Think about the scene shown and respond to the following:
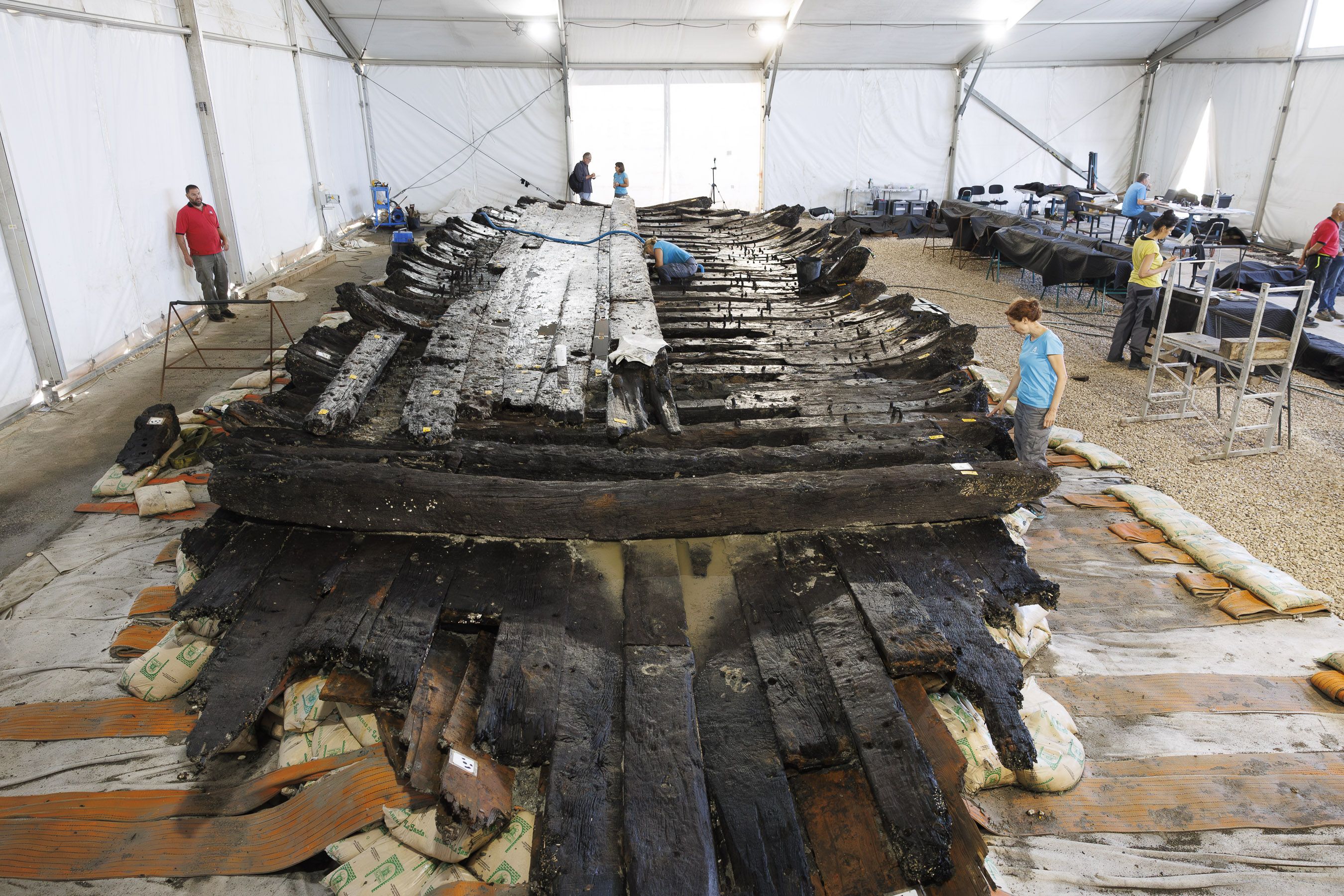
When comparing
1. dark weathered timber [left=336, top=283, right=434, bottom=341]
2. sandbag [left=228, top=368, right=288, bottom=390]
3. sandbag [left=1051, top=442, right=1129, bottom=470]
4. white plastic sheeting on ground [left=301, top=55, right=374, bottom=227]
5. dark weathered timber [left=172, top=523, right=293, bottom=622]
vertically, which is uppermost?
white plastic sheeting on ground [left=301, top=55, right=374, bottom=227]

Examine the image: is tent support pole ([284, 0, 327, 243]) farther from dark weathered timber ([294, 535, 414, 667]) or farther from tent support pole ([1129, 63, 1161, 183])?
tent support pole ([1129, 63, 1161, 183])

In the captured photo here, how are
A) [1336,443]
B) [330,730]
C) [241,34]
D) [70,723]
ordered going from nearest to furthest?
[330,730] < [70,723] < [1336,443] < [241,34]

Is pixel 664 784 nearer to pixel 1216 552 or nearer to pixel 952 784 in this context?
pixel 952 784

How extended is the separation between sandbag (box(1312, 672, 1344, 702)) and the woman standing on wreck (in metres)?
2.08

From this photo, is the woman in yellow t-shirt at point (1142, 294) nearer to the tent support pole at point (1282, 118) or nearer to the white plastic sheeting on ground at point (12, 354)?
the tent support pole at point (1282, 118)

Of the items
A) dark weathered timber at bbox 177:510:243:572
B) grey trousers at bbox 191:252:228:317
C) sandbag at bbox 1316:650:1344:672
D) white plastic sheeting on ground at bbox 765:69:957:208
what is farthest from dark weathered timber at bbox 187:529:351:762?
white plastic sheeting on ground at bbox 765:69:957:208

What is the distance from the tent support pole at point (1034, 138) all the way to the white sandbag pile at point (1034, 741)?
2126 cm

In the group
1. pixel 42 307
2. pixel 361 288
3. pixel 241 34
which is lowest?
pixel 42 307

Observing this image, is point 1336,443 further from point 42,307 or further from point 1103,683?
point 42,307

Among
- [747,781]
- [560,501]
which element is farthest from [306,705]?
[747,781]

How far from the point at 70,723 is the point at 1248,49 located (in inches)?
954

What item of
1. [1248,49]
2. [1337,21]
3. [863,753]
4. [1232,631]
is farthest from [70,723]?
[1248,49]

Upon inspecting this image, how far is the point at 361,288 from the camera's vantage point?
587cm

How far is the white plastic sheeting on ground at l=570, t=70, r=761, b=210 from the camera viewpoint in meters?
20.6
